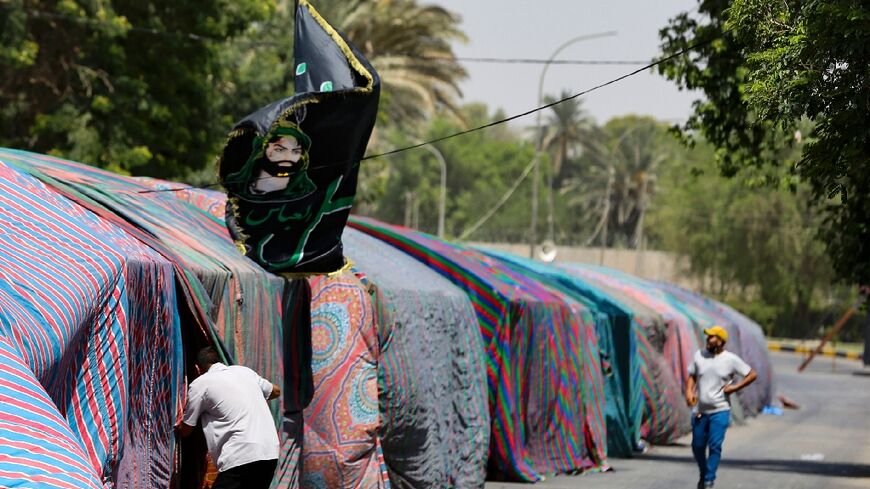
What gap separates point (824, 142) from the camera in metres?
9.65

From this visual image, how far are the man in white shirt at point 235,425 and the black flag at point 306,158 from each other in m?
2.36

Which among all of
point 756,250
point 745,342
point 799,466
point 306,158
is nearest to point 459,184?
point 756,250

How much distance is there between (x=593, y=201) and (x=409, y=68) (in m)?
68.3

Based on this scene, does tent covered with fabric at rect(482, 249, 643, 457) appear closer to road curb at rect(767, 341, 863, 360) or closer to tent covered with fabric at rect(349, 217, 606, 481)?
tent covered with fabric at rect(349, 217, 606, 481)

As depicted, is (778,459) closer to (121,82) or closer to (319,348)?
(319,348)

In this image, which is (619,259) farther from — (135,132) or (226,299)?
(226,299)

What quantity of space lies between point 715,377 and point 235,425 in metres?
6.74

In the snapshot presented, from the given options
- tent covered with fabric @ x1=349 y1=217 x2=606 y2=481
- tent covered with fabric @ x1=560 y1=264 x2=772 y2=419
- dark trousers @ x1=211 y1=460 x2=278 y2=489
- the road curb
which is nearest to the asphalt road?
tent covered with fabric @ x1=349 y1=217 x2=606 y2=481

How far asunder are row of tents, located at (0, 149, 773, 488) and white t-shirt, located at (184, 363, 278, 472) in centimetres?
43

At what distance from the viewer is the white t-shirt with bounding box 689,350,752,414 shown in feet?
47.1

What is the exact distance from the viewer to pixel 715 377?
14383 mm

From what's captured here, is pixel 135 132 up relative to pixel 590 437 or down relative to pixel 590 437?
up

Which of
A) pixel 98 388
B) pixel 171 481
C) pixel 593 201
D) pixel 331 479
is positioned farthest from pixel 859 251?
pixel 593 201

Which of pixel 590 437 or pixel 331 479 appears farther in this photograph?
pixel 590 437
